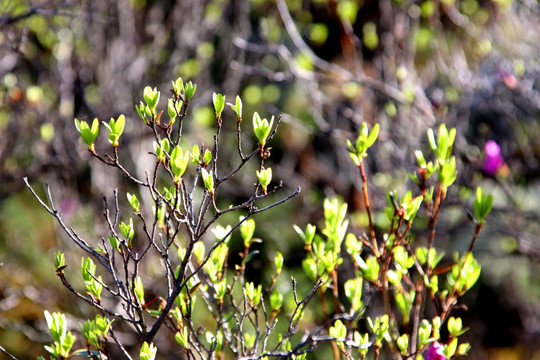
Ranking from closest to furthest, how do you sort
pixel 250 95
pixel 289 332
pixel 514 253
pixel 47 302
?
pixel 289 332 < pixel 514 253 < pixel 47 302 < pixel 250 95

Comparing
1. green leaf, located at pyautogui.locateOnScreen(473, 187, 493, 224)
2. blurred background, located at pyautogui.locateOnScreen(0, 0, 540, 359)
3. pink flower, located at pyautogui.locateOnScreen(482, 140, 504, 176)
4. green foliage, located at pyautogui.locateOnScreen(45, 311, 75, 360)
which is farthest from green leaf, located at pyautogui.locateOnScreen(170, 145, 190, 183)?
pink flower, located at pyautogui.locateOnScreen(482, 140, 504, 176)

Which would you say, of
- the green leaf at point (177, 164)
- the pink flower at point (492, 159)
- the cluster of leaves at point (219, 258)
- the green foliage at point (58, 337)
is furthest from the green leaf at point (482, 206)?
the pink flower at point (492, 159)

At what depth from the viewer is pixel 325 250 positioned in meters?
1.54

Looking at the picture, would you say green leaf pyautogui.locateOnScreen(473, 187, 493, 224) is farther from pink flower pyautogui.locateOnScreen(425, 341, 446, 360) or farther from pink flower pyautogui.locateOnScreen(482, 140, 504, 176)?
pink flower pyautogui.locateOnScreen(482, 140, 504, 176)

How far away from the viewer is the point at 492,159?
278 centimetres

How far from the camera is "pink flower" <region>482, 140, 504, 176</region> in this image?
9.02ft

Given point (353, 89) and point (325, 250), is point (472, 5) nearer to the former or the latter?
point (353, 89)

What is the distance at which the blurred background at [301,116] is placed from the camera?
10.3 ft

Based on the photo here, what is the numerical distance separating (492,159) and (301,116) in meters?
2.53

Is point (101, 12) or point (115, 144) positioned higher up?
point (115, 144)

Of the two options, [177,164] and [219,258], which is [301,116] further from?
[177,164]

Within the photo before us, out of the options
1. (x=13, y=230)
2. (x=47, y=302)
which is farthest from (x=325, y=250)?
(x=13, y=230)

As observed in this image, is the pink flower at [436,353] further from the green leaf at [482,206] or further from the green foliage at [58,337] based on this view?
the green foliage at [58,337]

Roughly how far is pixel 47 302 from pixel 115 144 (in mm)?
2798
